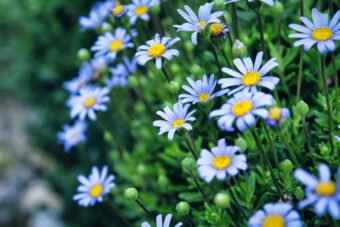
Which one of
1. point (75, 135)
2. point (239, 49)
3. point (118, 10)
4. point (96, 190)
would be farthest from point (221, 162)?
point (75, 135)

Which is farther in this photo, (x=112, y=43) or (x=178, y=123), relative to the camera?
(x=112, y=43)

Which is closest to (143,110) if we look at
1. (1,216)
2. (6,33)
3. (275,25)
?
(275,25)

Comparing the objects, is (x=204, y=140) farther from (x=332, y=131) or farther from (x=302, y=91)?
(x=332, y=131)

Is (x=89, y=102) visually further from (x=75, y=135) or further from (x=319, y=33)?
(x=319, y=33)

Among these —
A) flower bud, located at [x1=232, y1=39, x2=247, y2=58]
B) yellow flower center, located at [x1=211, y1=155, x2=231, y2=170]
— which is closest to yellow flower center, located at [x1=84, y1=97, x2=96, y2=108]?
flower bud, located at [x1=232, y1=39, x2=247, y2=58]

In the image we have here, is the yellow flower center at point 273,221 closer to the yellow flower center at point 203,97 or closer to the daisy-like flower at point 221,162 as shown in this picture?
the daisy-like flower at point 221,162

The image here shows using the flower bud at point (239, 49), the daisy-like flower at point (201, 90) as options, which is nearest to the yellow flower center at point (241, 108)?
the daisy-like flower at point (201, 90)
